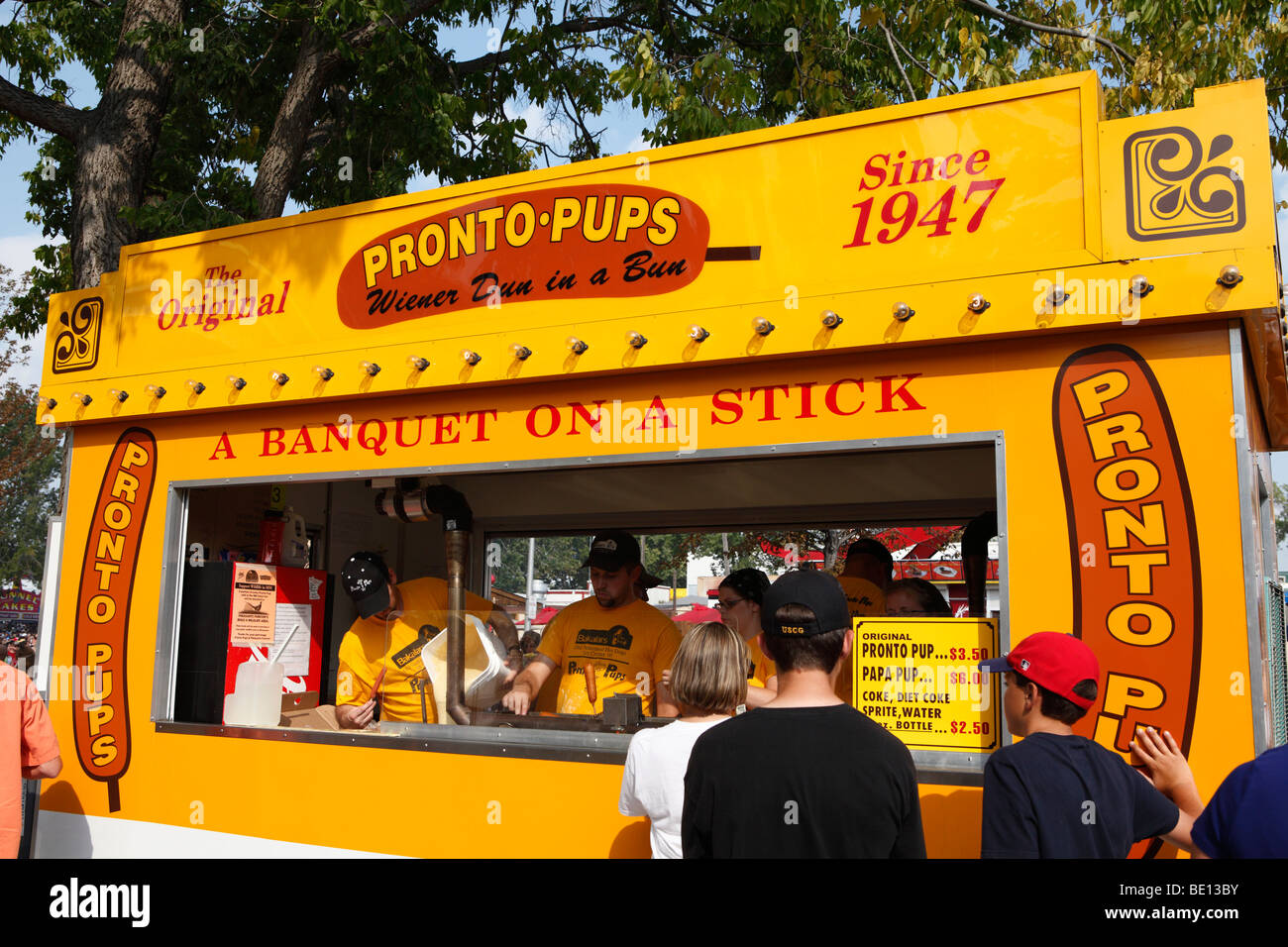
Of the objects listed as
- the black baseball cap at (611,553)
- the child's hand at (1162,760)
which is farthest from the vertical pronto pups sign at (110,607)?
the child's hand at (1162,760)

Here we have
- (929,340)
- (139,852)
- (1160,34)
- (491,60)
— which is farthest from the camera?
(491,60)

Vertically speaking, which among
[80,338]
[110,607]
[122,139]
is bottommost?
[110,607]

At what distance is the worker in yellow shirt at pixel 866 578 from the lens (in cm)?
529

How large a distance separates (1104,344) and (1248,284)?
1.36ft

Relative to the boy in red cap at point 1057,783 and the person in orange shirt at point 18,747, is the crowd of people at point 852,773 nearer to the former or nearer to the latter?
the boy in red cap at point 1057,783

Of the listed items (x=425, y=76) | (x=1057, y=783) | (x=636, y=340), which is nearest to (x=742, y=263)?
(x=636, y=340)

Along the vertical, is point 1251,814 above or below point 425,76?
below

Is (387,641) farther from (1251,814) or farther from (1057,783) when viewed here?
(1251,814)

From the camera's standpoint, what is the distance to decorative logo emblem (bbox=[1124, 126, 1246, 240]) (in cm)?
312

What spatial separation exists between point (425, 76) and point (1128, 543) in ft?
27.9

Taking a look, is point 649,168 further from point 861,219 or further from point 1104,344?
point 1104,344

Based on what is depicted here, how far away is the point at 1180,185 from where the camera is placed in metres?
3.20
